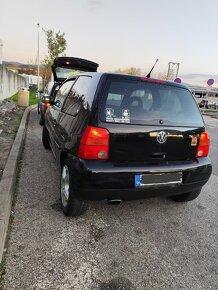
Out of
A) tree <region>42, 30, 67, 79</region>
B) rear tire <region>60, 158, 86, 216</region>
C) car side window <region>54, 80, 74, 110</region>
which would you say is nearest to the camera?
rear tire <region>60, 158, 86, 216</region>

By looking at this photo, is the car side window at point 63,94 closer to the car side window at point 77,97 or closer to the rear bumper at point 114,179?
the car side window at point 77,97

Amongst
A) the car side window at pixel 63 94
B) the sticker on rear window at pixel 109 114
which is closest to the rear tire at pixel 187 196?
the sticker on rear window at pixel 109 114

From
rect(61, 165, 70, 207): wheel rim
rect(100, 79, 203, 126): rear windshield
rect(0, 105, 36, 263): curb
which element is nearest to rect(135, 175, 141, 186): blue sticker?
rect(100, 79, 203, 126): rear windshield

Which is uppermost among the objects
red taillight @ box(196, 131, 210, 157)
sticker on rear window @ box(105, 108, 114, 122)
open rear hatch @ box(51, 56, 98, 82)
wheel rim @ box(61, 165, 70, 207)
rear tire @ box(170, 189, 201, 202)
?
open rear hatch @ box(51, 56, 98, 82)

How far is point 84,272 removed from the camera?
221 cm

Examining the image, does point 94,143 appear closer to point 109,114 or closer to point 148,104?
point 109,114

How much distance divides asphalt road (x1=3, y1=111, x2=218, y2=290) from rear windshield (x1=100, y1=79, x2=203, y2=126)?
1240 millimetres

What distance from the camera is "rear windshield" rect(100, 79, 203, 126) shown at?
105 inches

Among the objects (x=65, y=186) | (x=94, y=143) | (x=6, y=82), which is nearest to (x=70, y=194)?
(x=65, y=186)

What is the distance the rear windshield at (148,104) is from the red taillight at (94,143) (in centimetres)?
15

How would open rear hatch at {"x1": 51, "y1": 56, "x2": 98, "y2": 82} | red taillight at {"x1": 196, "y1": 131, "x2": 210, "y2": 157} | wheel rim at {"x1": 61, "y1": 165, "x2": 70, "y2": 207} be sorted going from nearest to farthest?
1. wheel rim at {"x1": 61, "y1": 165, "x2": 70, "y2": 207}
2. red taillight at {"x1": 196, "y1": 131, "x2": 210, "y2": 157}
3. open rear hatch at {"x1": 51, "y1": 56, "x2": 98, "y2": 82}

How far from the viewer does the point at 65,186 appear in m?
3.13

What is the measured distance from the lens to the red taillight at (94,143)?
8.35ft

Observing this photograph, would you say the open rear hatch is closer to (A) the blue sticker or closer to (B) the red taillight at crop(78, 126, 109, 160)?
(B) the red taillight at crop(78, 126, 109, 160)
